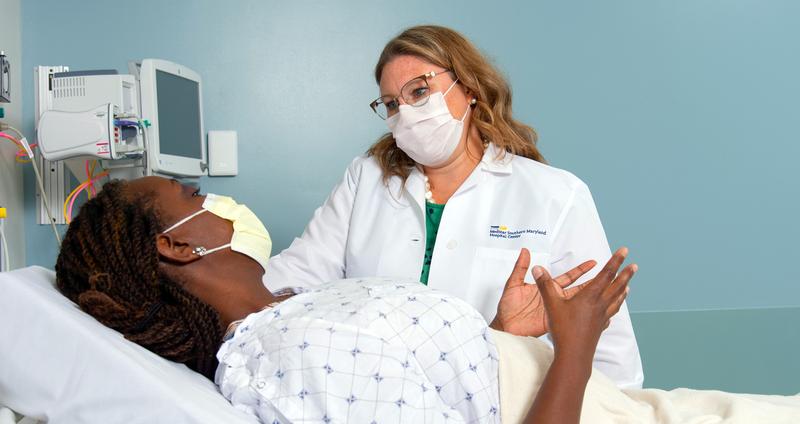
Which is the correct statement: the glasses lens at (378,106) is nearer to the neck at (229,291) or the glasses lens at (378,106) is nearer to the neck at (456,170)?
the neck at (456,170)

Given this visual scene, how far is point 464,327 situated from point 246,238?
42cm

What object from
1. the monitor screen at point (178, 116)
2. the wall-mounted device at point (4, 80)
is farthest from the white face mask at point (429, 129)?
the wall-mounted device at point (4, 80)

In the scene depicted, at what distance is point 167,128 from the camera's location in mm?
2305

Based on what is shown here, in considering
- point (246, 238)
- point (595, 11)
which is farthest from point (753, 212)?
point (246, 238)

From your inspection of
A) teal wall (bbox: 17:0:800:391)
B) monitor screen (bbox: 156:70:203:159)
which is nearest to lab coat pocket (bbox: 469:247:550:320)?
teal wall (bbox: 17:0:800:391)

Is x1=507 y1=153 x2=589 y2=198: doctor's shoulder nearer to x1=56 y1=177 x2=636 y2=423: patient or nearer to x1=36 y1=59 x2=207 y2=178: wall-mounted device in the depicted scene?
x1=56 y1=177 x2=636 y2=423: patient

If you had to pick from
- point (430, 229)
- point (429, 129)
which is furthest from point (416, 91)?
point (430, 229)

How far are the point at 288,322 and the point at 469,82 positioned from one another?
0.99 m

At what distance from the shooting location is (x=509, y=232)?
68.2 inches

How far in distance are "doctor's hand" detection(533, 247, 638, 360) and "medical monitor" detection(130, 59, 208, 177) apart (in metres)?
1.49

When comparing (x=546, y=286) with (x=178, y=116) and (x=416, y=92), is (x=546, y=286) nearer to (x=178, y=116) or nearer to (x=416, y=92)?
(x=416, y=92)

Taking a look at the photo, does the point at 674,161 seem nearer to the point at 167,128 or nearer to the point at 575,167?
the point at 575,167

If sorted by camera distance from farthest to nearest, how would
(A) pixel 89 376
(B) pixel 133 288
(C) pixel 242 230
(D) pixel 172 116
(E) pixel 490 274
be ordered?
(D) pixel 172 116 → (E) pixel 490 274 → (C) pixel 242 230 → (B) pixel 133 288 → (A) pixel 89 376

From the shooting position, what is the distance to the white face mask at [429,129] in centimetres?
179
